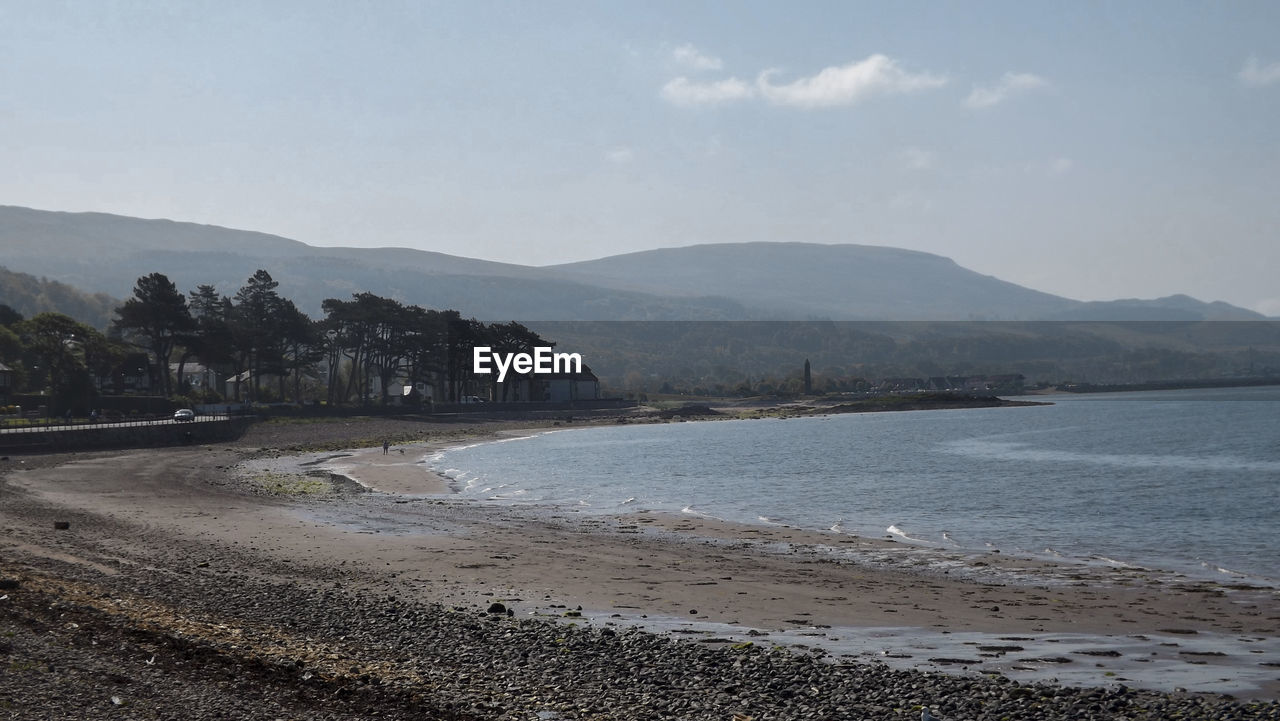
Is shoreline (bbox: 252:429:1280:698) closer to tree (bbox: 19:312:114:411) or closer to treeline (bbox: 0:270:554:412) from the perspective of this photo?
tree (bbox: 19:312:114:411)

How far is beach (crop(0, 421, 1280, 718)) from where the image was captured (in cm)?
1209

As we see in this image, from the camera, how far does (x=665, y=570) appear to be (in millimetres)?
23297

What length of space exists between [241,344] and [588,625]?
91236 mm

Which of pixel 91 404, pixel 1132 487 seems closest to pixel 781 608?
pixel 1132 487

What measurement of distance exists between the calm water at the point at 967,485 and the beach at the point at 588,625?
13.3 feet

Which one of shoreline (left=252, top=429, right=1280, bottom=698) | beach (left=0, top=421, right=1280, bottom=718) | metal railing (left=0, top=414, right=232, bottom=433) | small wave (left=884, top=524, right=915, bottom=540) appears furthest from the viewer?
metal railing (left=0, top=414, right=232, bottom=433)

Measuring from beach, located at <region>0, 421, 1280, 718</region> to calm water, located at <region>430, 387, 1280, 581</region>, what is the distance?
13.3ft

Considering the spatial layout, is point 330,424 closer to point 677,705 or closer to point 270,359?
point 270,359

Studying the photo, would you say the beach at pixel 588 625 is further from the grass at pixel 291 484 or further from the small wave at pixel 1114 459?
the small wave at pixel 1114 459

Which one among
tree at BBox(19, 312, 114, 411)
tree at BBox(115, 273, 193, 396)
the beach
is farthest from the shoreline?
tree at BBox(115, 273, 193, 396)

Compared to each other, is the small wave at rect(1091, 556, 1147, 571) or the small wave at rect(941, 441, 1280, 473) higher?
the small wave at rect(1091, 556, 1147, 571)

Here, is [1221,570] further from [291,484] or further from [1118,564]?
[291,484]

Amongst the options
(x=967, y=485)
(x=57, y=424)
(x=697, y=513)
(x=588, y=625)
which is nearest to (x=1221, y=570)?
(x=588, y=625)

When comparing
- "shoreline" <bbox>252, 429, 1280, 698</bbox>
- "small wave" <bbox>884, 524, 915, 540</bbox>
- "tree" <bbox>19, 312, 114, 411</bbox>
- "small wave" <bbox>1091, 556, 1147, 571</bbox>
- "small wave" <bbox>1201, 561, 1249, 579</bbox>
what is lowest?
"small wave" <bbox>884, 524, 915, 540</bbox>
